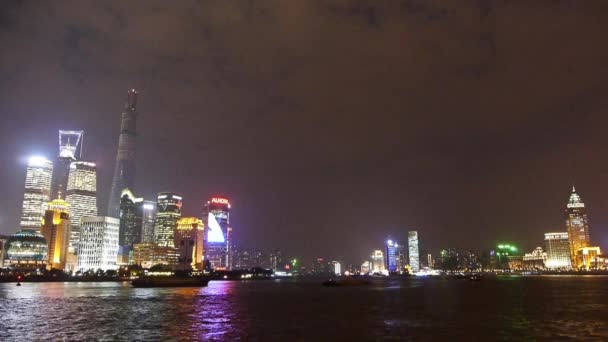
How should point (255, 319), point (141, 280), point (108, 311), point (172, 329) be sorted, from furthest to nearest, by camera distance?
point (141, 280), point (108, 311), point (255, 319), point (172, 329)

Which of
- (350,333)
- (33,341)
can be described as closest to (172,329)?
(33,341)

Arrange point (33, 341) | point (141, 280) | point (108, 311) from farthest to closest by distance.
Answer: point (141, 280), point (108, 311), point (33, 341)

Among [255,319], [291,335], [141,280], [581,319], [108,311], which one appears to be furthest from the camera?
[141,280]

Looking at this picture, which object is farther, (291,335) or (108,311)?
(108,311)

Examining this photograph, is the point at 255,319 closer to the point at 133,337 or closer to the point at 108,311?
the point at 133,337

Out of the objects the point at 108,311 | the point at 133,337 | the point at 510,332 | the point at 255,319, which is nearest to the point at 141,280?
the point at 108,311

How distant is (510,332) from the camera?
4675 cm

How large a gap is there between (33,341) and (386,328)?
3313 centimetres

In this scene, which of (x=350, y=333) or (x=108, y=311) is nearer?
(x=350, y=333)

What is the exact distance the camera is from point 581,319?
56656 mm

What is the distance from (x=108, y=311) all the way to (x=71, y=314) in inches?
239

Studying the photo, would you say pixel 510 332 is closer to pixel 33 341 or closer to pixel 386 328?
pixel 386 328

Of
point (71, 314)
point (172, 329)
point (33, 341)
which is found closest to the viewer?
point (33, 341)

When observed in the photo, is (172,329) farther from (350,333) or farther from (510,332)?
(510,332)
